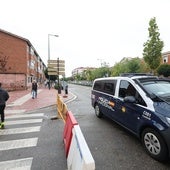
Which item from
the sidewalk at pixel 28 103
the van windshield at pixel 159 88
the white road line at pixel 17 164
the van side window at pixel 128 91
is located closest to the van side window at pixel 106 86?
the van side window at pixel 128 91

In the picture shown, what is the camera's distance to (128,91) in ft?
17.9

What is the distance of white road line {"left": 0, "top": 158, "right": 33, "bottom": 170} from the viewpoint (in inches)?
151

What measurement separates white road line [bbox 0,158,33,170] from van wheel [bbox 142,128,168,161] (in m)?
2.65

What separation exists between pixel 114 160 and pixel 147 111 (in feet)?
4.32

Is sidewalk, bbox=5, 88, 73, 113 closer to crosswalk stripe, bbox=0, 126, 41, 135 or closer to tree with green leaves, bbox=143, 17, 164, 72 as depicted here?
crosswalk stripe, bbox=0, 126, 41, 135

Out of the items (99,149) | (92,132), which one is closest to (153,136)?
(99,149)

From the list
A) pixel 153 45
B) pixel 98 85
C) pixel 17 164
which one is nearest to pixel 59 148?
pixel 17 164

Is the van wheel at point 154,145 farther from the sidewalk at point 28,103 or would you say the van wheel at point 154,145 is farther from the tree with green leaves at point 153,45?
the tree with green leaves at point 153,45

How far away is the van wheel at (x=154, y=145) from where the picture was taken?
12.8ft

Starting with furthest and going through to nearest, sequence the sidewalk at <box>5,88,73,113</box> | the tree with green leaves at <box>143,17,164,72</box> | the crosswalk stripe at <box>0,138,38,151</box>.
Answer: the tree with green leaves at <box>143,17,164,72</box>, the sidewalk at <box>5,88,73,113</box>, the crosswalk stripe at <box>0,138,38,151</box>

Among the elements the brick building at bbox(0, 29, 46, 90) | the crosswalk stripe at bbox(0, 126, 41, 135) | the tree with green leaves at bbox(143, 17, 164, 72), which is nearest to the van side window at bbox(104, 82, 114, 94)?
the crosswalk stripe at bbox(0, 126, 41, 135)

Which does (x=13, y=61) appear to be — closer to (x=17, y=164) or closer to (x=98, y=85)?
(x=98, y=85)

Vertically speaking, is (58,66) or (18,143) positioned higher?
(58,66)

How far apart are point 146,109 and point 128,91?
3.91 feet
